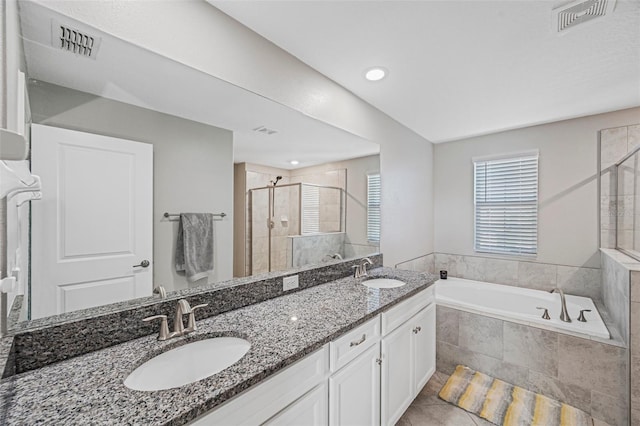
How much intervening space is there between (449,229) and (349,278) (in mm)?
2162

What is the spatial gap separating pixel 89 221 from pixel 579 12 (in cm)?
248

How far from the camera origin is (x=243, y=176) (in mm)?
1612

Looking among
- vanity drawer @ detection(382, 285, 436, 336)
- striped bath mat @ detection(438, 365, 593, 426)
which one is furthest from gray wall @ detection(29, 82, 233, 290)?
striped bath mat @ detection(438, 365, 593, 426)

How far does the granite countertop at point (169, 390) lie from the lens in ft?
2.29

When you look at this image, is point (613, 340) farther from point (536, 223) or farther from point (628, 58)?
point (628, 58)

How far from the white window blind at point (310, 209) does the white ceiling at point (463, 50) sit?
868 mm

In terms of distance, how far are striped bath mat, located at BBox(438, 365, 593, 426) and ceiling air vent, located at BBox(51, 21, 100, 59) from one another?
301 cm

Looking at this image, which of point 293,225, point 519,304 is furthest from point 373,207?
point 519,304

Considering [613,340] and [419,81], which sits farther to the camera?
[419,81]

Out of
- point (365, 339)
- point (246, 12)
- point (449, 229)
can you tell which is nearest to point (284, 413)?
point (365, 339)

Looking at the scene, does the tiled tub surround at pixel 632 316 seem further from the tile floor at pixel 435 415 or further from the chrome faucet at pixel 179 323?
the chrome faucet at pixel 179 323

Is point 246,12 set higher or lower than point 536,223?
higher

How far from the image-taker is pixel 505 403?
209 centimetres

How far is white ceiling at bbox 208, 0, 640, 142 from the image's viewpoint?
1415 millimetres
